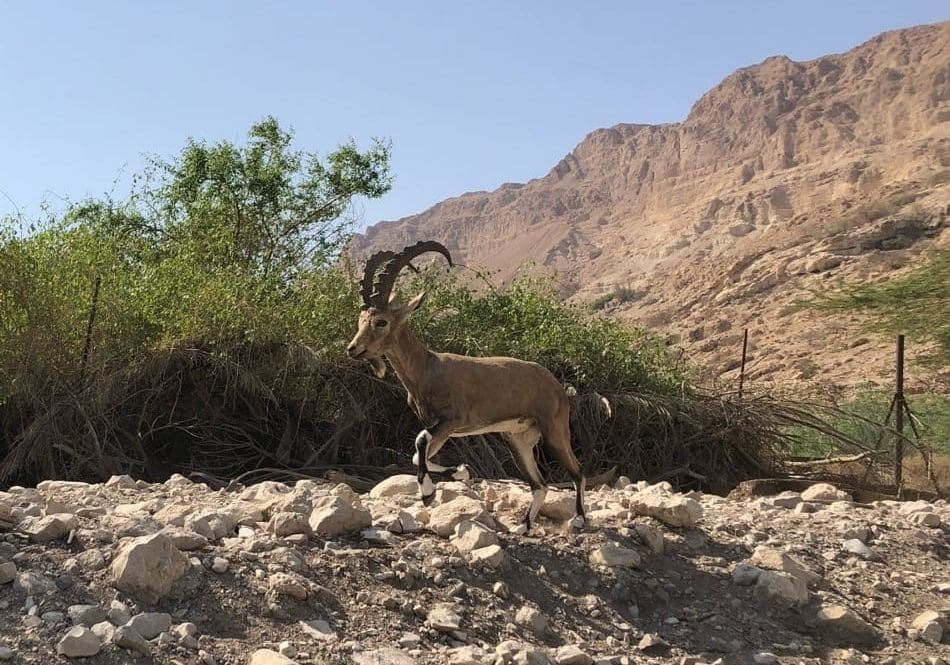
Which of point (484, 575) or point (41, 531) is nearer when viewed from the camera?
point (41, 531)

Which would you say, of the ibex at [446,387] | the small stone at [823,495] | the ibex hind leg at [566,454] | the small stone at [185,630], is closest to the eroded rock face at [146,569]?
the small stone at [185,630]

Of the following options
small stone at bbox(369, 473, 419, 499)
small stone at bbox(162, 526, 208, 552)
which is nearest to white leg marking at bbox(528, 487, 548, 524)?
small stone at bbox(369, 473, 419, 499)

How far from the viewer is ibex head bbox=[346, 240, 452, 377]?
6.25m

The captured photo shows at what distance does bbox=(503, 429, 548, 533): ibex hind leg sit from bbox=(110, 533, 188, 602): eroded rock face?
100 inches

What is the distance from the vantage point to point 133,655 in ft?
13.5

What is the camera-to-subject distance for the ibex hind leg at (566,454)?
21.6 feet

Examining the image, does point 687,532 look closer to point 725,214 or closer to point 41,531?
point 41,531

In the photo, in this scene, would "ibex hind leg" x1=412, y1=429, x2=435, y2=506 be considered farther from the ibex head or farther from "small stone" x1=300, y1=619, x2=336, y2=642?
"small stone" x1=300, y1=619, x2=336, y2=642

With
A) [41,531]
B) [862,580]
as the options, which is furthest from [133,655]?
[862,580]

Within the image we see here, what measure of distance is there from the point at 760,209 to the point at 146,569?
62099 millimetres

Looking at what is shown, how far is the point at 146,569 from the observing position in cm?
461

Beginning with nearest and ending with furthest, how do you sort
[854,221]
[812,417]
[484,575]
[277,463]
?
[484,575] < [277,463] < [812,417] < [854,221]

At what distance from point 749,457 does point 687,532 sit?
7142 mm

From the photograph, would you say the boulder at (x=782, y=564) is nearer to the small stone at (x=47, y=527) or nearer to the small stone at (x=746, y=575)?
the small stone at (x=746, y=575)
